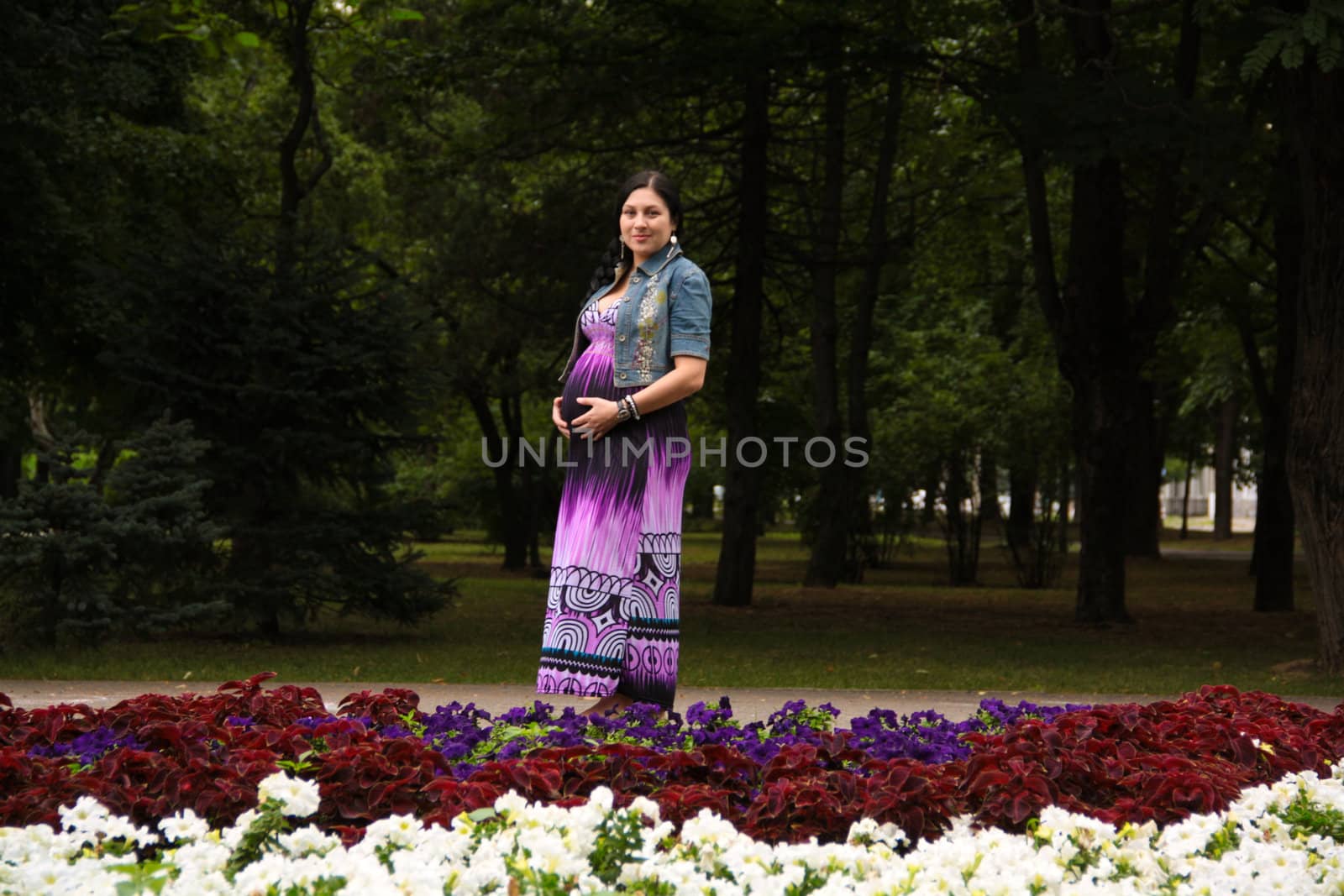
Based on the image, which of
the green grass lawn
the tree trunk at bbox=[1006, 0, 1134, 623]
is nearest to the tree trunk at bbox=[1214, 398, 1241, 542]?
the green grass lawn

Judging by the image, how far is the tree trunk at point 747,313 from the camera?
66.1ft

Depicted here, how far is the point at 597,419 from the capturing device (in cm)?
631

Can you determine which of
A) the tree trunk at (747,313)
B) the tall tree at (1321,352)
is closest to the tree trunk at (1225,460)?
the tree trunk at (747,313)

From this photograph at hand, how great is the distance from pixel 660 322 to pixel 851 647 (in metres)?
9.00

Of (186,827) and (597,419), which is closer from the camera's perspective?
(186,827)

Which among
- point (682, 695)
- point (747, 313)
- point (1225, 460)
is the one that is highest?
point (1225, 460)

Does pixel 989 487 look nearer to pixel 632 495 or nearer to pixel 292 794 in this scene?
pixel 632 495

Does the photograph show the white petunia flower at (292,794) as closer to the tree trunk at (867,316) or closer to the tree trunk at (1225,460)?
the tree trunk at (867,316)

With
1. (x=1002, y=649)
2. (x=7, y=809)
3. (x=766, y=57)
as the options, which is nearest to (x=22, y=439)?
(x=766, y=57)

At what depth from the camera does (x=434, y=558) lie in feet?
113

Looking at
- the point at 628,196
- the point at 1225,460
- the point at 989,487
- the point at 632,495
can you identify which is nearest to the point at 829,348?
the point at 989,487

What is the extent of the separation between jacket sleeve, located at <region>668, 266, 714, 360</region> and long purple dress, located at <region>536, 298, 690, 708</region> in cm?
27

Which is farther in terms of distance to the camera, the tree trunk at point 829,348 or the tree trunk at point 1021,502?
the tree trunk at point 1021,502

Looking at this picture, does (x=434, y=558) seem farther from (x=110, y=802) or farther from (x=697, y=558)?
(x=110, y=802)
